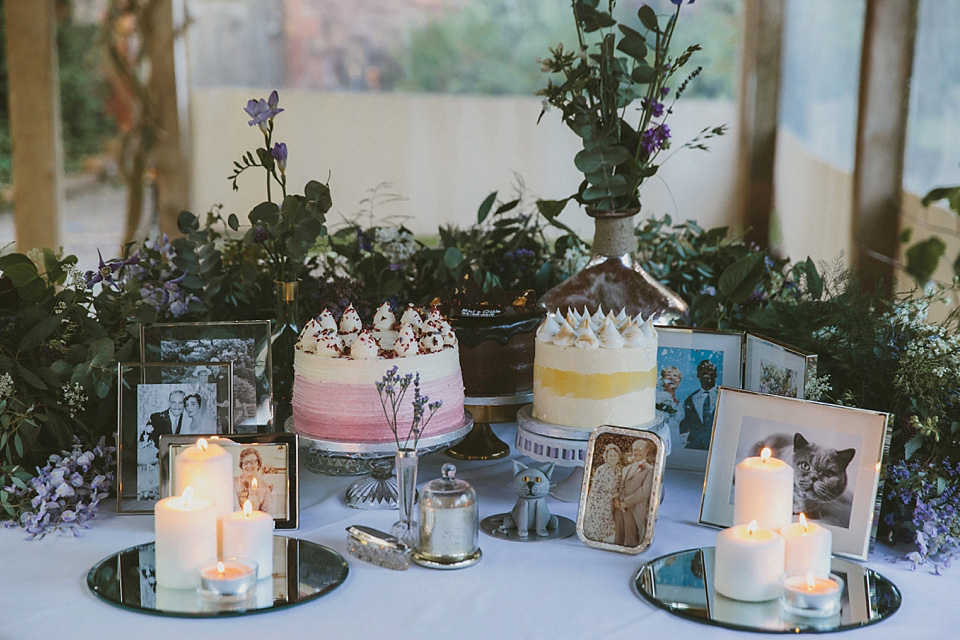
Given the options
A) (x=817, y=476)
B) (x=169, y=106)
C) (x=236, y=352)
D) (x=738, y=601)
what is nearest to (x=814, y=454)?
(x=817, y=476)

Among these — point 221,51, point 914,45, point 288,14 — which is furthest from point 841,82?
point 221,51

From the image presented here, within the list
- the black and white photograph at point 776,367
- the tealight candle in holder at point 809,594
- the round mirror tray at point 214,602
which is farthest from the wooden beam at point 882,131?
the round mirror tray at point 214,602

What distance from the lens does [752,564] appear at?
1000 mm

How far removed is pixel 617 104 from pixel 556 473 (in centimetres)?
63

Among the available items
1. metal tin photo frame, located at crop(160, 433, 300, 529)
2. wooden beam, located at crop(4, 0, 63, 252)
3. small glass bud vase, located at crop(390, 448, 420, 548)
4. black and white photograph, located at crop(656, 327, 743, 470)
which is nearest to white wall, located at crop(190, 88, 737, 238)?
wooden beam, located at crop(4, 0, 63, 252)

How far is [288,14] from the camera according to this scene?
3664 mm

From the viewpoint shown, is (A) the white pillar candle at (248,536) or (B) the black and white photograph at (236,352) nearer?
(A) the white pillar candle at (248,536)

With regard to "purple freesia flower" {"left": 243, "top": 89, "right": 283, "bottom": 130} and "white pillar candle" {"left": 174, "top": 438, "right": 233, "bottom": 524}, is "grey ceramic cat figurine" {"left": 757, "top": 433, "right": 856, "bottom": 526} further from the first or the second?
"purple freesia flower" {"left": 243, "top": 89, "right": 283, "bottom": 130}

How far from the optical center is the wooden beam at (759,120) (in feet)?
12.3

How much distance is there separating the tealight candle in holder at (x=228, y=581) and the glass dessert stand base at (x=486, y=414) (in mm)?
504

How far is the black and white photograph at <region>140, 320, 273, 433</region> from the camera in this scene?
136 centimetres

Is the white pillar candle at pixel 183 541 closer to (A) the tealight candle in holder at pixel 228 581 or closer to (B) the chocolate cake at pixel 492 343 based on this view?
(A) the tealight candle in holder at pixel 228 581

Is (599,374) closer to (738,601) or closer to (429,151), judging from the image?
(738,601)

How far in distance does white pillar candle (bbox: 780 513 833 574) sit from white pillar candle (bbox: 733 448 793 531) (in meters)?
0.03
